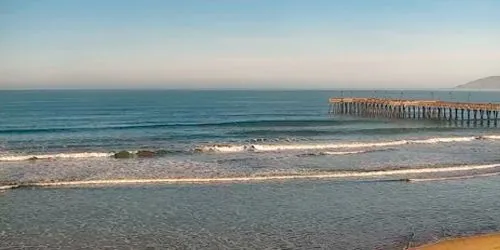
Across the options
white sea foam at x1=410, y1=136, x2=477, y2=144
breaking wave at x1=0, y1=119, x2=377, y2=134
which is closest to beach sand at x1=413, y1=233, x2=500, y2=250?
white sea foam at x1=410, y1=136, x2=477, y2=144

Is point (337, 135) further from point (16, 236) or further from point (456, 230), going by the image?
point (16, 236)

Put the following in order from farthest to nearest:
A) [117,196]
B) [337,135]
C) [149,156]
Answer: [337,135] → [149,156] → [117,196]

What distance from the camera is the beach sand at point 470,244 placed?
13.2m

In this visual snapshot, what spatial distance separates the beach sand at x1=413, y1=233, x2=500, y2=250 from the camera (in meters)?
13.2

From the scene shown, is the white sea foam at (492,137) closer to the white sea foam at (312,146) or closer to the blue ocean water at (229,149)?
the blue ocean water at (229,149)

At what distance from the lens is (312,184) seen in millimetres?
22250

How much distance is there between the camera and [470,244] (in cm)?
1345

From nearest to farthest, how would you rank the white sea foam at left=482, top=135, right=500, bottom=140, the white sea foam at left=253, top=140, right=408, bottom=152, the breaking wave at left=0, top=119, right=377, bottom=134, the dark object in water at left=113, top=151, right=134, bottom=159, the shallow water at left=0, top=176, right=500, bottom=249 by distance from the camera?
the shallow water at left=0, top=176, right=500, bottom=249 → the dark object in water at left=113, top=151, right=134, bottom=159 → the white sea foam at left=253, top=140, right=408, bottom=152 → the white sea foam at left=482, top=135, right=500, bottom=140 → the breaking wave at left=0, top=119, right=377, bottom=134

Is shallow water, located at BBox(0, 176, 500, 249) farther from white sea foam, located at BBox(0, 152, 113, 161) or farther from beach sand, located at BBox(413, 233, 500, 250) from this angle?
white sea foam, located at BBox(0, 152, 113, 161)

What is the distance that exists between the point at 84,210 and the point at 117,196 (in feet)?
7.19

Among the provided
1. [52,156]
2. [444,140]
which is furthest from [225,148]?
[444,140]

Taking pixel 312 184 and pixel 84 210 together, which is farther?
pixel 312 184

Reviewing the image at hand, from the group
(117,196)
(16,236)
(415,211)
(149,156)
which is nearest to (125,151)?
(149,156)

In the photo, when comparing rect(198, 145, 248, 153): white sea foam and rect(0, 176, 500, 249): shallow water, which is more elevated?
rect(0, 176, 500, 249): shallow water
